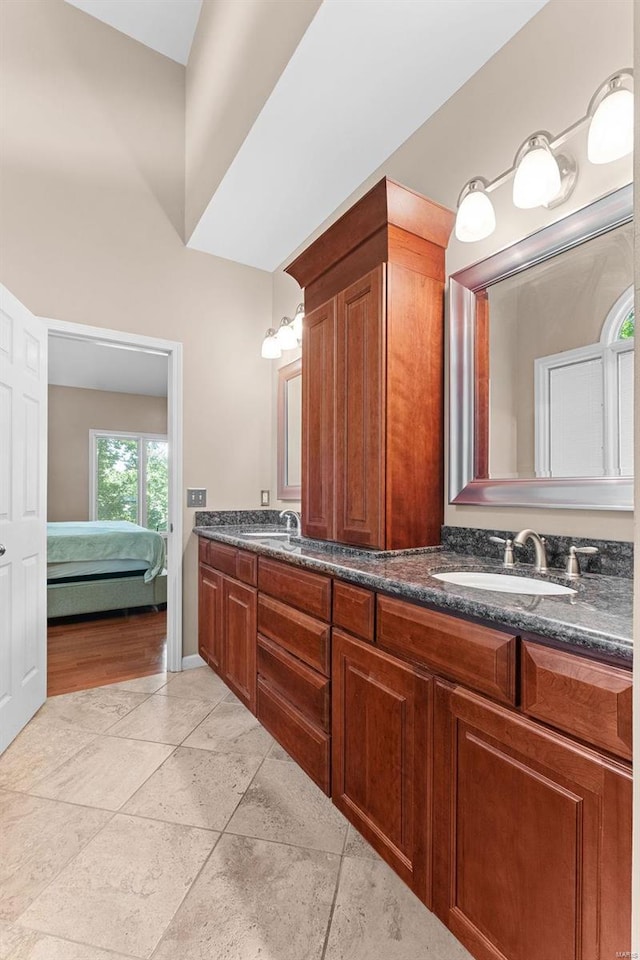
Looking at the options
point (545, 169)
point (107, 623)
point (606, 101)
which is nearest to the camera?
point (606, 101)

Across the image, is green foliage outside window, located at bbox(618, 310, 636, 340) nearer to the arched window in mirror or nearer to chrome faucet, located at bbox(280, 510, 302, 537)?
the arched window in mirror

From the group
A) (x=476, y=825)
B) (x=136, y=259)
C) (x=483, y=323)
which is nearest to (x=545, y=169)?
(x=483, y=323)

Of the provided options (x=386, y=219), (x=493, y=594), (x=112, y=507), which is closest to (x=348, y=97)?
(x=386, y=219)

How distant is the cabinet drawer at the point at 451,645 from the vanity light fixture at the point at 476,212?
1.31 meters

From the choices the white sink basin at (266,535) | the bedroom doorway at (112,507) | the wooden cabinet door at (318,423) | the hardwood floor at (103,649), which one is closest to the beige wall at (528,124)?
the wooden cabinet door at (318,423)

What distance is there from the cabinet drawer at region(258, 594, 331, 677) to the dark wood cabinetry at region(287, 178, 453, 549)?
369 mm

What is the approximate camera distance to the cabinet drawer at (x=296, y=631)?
1621 mm

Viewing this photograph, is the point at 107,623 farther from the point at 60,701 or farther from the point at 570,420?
the point at 570,420

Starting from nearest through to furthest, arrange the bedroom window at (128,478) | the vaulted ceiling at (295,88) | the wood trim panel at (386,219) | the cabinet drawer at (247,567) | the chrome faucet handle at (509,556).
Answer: the chrome faucet handle at (509,556) → the vaulted ceiling at (295,88) → the wood trim panel at (386,219) → the cabinet drawer at (247,567) → the bedroom window at (128,478)

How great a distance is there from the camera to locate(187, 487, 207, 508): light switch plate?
2.99 meters

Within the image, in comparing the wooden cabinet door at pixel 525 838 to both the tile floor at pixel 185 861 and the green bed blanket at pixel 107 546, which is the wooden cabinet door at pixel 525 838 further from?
the green bed blanket at pixel 107 546

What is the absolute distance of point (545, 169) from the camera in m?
1.37

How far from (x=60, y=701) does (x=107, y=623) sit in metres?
1.54

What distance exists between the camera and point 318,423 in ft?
6.93
